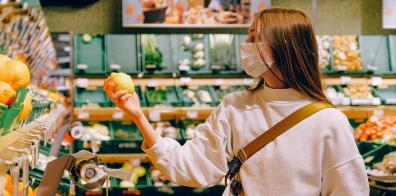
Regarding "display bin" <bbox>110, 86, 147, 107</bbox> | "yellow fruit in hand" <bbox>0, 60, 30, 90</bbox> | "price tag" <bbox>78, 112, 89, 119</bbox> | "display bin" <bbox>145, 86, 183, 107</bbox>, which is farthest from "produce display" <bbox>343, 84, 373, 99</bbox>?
"yellow fruit in hand" <bbox>0, 60, 30, 90</bbox>

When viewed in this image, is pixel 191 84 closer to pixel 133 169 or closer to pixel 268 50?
pixel 133 169

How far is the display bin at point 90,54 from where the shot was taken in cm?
558

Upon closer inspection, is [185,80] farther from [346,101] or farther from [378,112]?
[378,112]

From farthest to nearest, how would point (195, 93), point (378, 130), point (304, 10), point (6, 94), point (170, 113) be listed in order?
point (304, 10)
point (195, 93)
point (170, 113)
point (378, 130)
point (6, 94)

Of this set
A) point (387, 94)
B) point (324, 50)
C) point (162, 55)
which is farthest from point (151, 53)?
point (387, 94)

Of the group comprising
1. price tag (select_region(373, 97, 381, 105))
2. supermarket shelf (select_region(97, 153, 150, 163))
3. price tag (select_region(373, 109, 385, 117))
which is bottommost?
supermarket shelf (select_region(97, 153, 150, 163))

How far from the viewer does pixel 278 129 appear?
6.42 feet

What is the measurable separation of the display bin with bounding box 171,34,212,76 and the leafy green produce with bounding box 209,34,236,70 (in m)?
0.06

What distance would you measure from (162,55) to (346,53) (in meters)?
1.87

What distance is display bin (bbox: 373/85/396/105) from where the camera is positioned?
18.2ft

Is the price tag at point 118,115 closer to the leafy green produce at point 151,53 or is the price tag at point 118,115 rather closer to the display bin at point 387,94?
the leafy green produce at point 151,53

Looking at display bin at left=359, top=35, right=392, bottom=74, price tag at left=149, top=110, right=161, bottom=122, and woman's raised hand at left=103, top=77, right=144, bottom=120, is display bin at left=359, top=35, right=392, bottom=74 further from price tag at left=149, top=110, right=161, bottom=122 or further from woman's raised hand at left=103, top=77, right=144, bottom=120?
woman's raised hand at left=103, top=77, right=144, bottom=120

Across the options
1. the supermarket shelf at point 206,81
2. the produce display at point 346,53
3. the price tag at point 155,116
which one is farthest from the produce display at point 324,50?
the price tag at point 155,116

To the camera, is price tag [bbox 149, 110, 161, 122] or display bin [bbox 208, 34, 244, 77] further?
display bin [bbox 208, 34, 244, 77]
